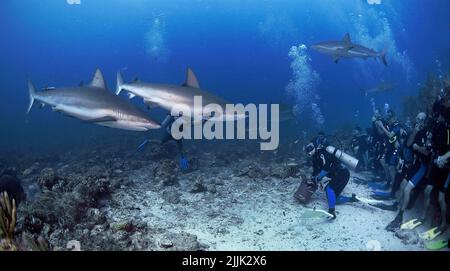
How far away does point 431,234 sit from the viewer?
6480mm

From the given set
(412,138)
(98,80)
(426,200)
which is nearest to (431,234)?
(426,200)

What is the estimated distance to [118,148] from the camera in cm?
1869

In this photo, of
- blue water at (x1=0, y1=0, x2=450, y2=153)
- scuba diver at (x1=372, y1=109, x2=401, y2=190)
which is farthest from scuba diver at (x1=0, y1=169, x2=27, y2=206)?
blue water at (x1=0, y1=0, x2=450, y2=153)

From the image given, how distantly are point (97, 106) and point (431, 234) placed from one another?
765cm

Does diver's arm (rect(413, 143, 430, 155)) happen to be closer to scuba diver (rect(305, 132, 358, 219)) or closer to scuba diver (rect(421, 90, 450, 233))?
scuba diver (rect(421, 90, 450, 233))

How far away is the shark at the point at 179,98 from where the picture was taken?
24.6ft

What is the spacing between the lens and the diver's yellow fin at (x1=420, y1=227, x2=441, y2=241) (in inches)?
253

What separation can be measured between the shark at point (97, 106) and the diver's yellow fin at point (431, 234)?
6.08 meters

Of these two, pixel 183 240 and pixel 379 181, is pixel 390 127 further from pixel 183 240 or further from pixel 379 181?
pixel 183 240

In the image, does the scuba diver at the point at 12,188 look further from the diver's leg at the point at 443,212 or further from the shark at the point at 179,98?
the diver's leg at the point at 443,212

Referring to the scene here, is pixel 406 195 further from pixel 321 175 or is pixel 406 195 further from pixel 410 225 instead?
pixel 321 175

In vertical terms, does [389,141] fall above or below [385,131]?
below

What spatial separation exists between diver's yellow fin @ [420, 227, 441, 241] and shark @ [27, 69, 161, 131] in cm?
608
